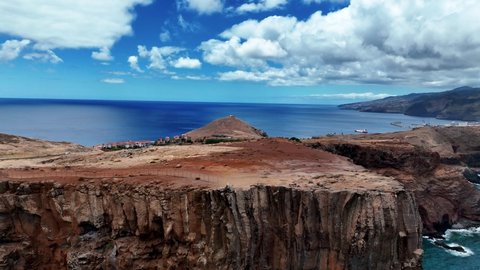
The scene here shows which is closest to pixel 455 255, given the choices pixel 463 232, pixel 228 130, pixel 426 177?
pixel 463 232

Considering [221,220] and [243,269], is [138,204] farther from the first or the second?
[243,269]

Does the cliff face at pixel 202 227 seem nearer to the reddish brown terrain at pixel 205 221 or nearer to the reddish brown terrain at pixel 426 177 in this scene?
the reddish brown terrain at pixel 205 221

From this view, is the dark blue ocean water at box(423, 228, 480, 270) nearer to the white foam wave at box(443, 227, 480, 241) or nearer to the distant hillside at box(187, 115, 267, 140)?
the white foam wave at box(443, 227, 480, 241)

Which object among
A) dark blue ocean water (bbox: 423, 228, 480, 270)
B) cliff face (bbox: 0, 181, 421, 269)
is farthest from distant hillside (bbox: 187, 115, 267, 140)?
cliff face (bbox: 0, 181, 421, 269)

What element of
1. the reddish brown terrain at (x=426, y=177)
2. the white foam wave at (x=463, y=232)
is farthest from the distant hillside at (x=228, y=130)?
the white foam wave at (x=463, y=232)

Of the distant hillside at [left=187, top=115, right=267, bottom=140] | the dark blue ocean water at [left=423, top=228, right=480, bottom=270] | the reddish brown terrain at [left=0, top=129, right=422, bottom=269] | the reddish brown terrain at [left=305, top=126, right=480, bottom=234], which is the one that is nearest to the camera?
the reddish brown terrain at [left=0, top=129, right=422, bottom=269]
